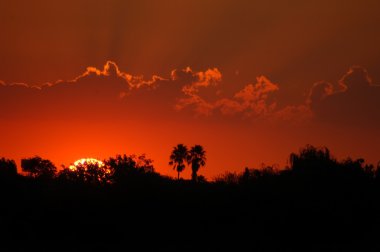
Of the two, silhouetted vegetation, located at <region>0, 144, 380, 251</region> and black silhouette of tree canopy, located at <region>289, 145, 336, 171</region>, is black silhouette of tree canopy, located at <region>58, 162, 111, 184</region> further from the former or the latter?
black silhouette of tree canopy, located at <region>289, 145, 336, 171</region>

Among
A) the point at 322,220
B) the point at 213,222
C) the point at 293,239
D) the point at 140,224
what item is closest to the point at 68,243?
the point at 140,224

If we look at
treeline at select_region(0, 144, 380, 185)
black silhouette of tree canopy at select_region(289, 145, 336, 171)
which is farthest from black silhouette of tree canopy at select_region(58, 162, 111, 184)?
black silhouette of tree canopy at select_region(289, 145, 336, 171)

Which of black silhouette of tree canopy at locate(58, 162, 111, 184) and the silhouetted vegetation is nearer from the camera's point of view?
the silhouetted vegetation

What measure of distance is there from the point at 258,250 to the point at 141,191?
953 cm

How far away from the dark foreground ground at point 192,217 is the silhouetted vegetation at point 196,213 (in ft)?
0.19

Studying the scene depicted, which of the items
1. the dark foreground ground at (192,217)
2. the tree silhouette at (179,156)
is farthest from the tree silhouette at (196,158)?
the dark foreground ground at (192,217)

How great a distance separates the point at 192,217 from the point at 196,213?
0.46 m

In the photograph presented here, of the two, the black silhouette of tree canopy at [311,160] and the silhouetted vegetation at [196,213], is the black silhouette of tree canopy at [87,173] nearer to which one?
the silhouetted vegetation at [196,213]

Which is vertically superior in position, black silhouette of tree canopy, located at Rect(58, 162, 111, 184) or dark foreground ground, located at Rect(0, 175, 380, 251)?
black silhouette of tree canopy, located at Rect(58, 162, 111, 184)

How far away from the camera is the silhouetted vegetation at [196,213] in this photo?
28.6 metres

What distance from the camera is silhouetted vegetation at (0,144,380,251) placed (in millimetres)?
28578

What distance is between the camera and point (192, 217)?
3192cm

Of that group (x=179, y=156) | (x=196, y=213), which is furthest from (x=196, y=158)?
(x=196, y=213)

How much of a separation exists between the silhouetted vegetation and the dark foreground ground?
0.06 m
